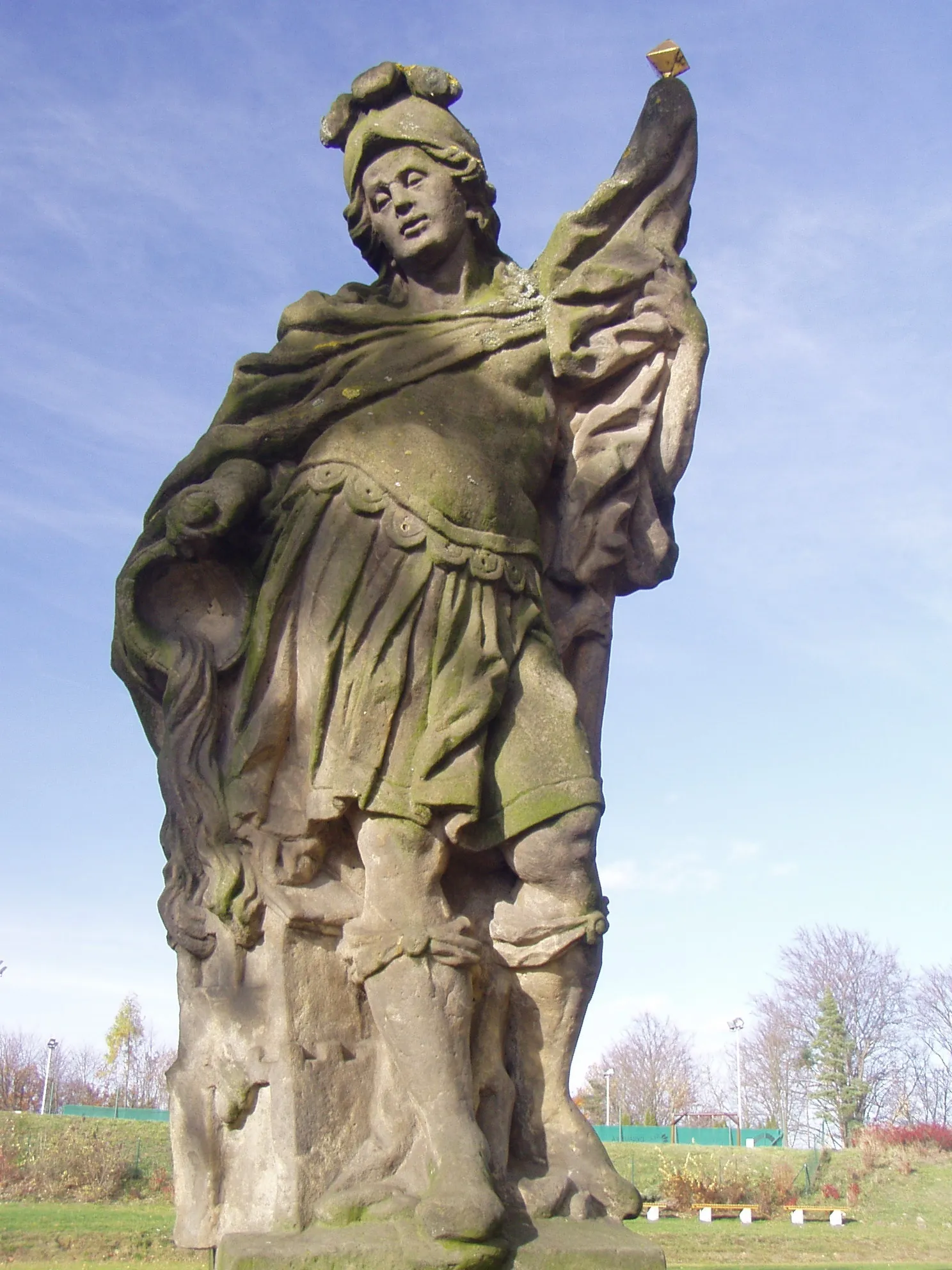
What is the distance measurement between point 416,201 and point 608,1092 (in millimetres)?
52291

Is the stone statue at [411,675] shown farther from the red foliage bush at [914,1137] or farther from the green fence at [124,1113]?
the green fence at [124,1113]

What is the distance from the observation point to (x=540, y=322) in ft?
15.3

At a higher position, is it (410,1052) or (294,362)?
(294,362)

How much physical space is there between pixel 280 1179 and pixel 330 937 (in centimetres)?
73

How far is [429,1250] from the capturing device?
3.14 m

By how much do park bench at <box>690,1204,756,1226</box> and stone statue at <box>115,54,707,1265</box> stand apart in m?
15.8

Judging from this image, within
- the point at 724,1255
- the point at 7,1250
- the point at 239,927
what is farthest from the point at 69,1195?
the point at 239,927

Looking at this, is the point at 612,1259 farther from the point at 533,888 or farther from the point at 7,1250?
the point at 7,1250

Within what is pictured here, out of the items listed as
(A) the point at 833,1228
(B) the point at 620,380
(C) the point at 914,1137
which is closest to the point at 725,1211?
(A) the point at 833,1228

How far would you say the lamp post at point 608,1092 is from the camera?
4966 centimetres

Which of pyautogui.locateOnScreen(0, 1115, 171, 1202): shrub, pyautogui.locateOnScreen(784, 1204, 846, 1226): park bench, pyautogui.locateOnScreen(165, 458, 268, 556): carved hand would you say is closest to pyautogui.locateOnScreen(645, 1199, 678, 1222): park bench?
pyautogui.locateOnScreen(784, 1204, 846, 1226): park bench

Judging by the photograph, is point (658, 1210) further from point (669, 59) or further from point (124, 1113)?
point (124, 1113)

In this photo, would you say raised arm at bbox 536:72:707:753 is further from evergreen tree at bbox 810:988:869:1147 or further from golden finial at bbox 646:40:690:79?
evergreen tree at bbox 810:988:869:1147

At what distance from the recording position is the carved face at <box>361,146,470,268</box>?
4.61 m
